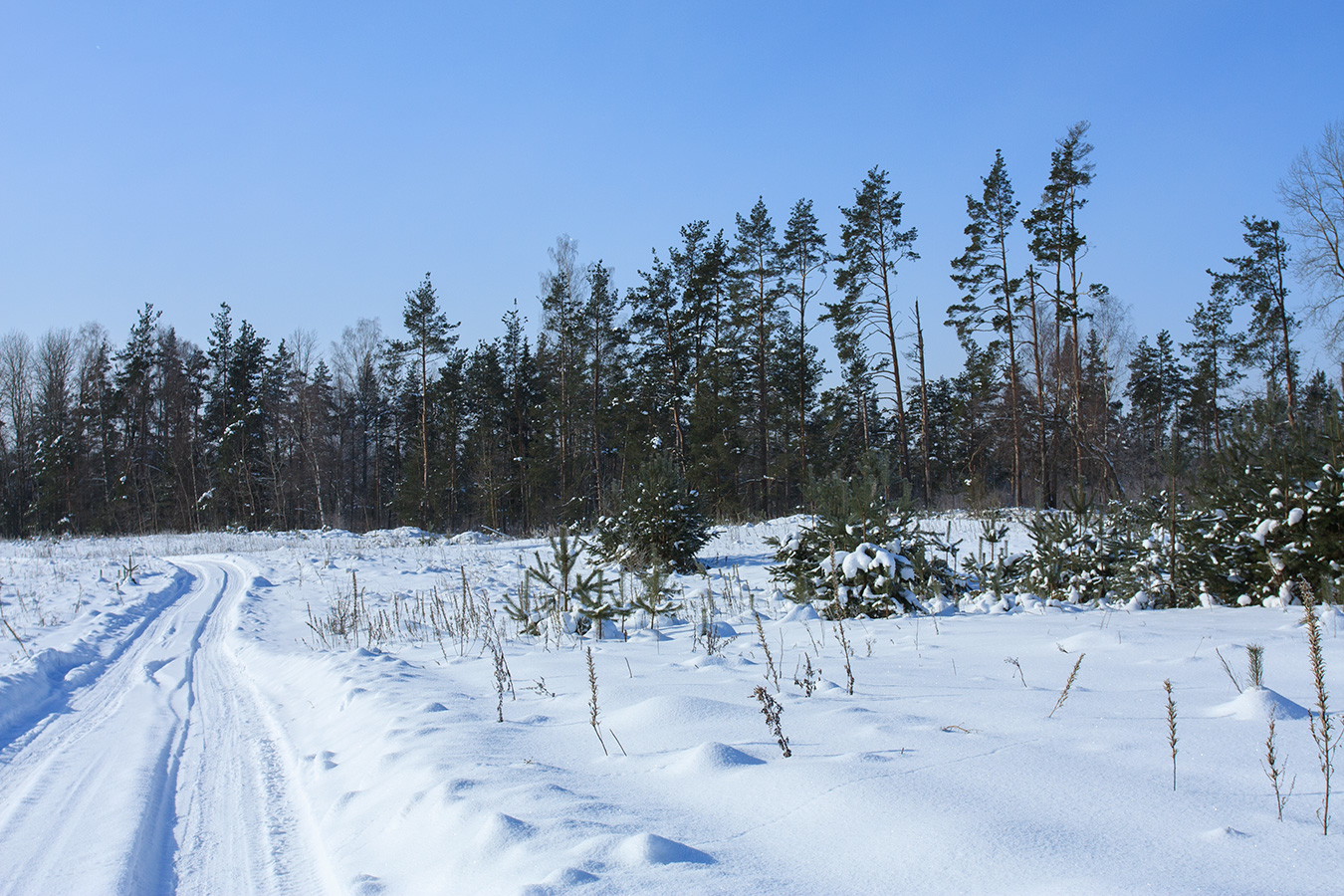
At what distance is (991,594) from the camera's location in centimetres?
688

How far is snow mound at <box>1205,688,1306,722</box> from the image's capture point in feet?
8.48

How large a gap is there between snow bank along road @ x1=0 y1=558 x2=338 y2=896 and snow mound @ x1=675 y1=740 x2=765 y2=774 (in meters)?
1.26

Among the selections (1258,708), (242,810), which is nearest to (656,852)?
(242,810)

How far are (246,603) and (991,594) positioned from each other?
10216 millimetres

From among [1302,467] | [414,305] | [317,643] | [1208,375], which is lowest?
[317,643]

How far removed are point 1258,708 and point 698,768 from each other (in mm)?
2074

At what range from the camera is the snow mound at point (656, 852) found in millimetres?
1891

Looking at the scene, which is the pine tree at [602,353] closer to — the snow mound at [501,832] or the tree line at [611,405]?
the tree line at [611,405]

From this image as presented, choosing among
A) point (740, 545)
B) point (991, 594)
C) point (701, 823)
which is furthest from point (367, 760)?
point (740, 545)

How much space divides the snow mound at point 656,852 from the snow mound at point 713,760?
0.59 m

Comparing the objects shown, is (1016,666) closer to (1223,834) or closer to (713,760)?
(713,760)

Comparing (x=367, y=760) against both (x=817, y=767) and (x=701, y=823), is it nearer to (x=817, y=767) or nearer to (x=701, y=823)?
(x=701, y=823)

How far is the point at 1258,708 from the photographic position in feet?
8.57

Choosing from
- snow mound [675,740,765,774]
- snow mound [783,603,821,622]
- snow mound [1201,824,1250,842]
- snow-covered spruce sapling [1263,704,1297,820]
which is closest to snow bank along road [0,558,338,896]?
snow mound [675,740,765,774]
